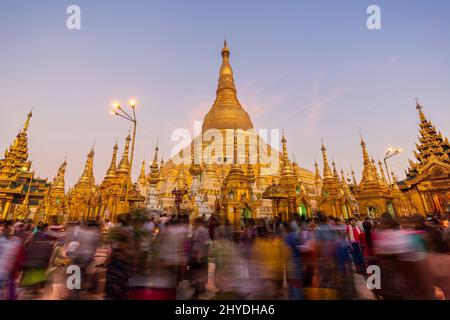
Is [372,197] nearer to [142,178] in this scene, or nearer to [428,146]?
[428,146]

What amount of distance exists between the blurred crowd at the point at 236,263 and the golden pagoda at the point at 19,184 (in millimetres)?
36023

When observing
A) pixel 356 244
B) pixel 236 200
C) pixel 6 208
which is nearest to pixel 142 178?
pixel 6 208

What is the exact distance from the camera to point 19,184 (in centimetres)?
3659

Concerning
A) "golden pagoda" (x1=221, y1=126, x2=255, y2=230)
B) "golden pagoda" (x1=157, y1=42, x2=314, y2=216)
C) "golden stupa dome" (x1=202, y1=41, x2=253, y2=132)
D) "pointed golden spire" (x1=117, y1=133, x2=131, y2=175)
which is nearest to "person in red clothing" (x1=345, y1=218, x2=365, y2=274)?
"golden pagoda" (x1=221, y1=126, x2=255, y2=230)

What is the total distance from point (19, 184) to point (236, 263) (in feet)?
Result: 154

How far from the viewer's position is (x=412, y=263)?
11.3 ft

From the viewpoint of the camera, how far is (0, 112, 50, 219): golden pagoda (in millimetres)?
32344

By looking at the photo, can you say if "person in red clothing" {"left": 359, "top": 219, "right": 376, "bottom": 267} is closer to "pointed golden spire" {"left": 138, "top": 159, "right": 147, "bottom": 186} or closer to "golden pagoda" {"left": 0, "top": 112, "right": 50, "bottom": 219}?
"pointed golden spire" {"left": 138, "top": 159, "right": 147, "bottom": 186}

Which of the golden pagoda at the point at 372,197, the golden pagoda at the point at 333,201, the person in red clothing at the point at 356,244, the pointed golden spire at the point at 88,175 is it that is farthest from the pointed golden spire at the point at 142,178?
the person in red clothing at the point at 356,244

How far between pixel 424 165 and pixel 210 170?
26785 mm

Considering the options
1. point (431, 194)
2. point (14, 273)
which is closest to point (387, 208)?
point (431, 194)

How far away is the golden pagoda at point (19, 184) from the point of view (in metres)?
32.3

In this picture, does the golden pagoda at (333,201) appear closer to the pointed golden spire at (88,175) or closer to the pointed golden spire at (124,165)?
the pointed golden spire at (124,165)

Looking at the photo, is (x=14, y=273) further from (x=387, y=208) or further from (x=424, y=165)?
(x=424, y=165)
